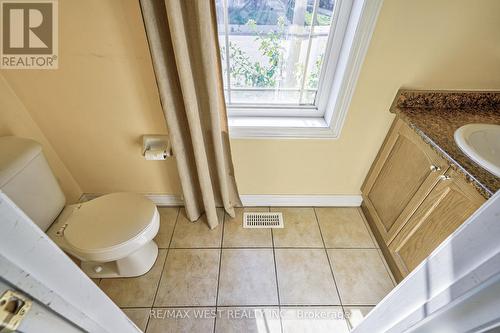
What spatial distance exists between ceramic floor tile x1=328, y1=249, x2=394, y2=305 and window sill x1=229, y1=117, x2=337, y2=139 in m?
0.79

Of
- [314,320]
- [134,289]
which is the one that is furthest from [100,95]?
[314,320]

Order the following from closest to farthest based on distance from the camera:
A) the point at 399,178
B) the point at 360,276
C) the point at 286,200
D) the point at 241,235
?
1. the point at 399,178
2. the point at 360,276
3. the point at 241,235
4. the point at 286,200

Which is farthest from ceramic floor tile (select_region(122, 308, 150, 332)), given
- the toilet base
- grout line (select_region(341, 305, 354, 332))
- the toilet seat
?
grout line (select_region(341, 305, 354, 332))

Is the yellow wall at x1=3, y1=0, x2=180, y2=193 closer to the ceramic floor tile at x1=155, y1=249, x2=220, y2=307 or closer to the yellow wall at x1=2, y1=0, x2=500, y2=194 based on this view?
the yellow wall at x1=2, y1=0, x2=500, y2=194

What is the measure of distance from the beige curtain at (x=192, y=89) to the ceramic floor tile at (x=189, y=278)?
281mm

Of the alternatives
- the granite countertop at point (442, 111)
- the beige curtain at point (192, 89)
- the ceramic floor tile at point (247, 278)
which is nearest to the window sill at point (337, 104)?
the beige curtain at point (192, 89)

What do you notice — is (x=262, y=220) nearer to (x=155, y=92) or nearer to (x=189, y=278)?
(x=189, y=278)

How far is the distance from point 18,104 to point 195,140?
973mm

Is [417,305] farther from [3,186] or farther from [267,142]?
[3,186]

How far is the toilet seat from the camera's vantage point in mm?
1027

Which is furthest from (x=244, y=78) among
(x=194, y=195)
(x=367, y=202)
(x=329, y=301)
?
(x=329, y=301)

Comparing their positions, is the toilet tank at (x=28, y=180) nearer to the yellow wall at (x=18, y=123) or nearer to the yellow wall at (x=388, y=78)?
the yellow wall at (x=18, y=123)

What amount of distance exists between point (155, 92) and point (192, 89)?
289mm

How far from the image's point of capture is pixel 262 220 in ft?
5.38
